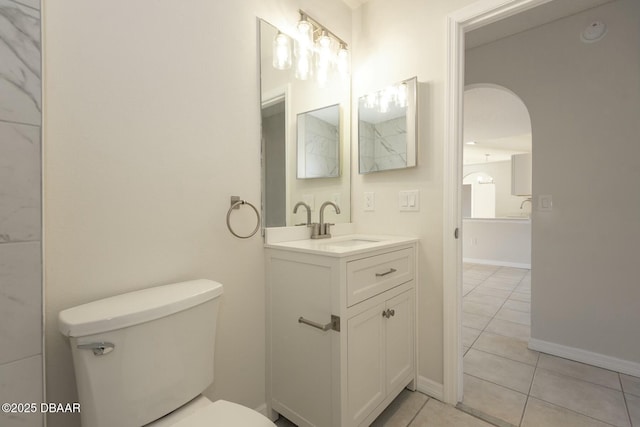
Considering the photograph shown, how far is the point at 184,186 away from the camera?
115 cm

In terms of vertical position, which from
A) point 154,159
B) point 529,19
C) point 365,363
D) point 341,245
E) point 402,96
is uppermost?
point 529,19

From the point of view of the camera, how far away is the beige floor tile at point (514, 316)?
2660mm

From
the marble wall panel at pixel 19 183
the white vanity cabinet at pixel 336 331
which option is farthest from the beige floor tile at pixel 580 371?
the marble wall panel at pixel 19 183

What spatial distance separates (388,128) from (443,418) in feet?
5.36

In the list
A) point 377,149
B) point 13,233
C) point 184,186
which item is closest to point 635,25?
point 377,149

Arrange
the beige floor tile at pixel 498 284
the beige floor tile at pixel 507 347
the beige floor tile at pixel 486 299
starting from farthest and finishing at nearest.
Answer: the beige floor tile at pixel 498 284 → the beige floor tile at pixel 486 299 → the beige floor tile at pixel 507 347

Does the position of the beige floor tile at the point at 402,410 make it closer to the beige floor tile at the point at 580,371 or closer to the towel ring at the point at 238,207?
the beige floor tile at the point at 580,371

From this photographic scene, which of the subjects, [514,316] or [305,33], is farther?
[514,316]

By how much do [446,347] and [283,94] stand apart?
166 centimetres

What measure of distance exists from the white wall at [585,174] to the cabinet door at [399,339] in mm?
1289

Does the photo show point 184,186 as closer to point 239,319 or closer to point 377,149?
point 239,319

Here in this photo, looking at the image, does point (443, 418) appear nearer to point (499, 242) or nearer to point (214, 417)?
point (214, 417)

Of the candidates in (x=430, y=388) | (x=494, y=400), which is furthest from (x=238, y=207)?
(x=494, y=400)

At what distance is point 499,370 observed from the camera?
6.16 ft
